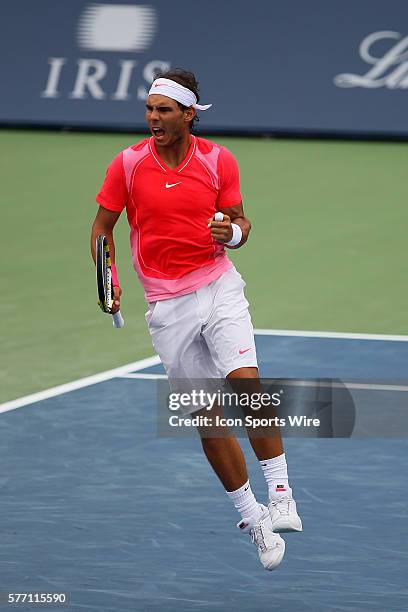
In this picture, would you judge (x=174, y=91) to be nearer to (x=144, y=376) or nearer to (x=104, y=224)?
(x=104, y=224)

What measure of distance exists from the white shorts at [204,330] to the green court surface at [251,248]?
3210 millimetres

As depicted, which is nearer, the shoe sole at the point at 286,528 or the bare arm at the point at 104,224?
the shoe sole at the point at 286,528

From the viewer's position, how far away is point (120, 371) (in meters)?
11.1

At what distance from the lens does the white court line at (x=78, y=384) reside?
10312mm

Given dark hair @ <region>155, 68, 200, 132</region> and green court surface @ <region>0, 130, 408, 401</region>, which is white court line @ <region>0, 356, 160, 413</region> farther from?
dark hair @ <region>155, 68, 200, 132</region>

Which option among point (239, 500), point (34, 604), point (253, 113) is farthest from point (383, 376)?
point (253, 113)

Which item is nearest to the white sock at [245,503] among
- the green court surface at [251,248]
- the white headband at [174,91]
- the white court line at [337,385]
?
the white headband at [174,91]

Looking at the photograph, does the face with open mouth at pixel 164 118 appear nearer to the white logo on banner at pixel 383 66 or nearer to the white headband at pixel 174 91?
the white headband at pixel 174 91

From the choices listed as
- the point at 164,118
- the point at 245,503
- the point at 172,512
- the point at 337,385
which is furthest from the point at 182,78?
the point at 337,385

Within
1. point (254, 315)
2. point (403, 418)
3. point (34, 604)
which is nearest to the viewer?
A: point (34, 604)

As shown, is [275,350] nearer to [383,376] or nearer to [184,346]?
[383,376]

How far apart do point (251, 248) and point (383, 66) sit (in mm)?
6375

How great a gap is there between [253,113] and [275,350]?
1047 centimetres

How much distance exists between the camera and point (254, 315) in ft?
41.9
